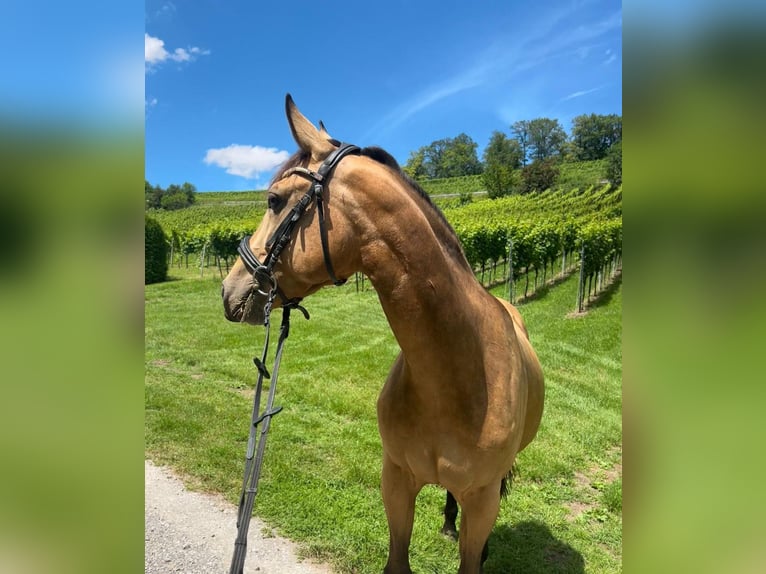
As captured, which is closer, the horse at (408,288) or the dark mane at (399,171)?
the horse at (408,288)

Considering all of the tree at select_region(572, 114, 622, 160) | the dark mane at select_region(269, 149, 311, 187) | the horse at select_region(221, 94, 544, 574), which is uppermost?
the tree at select_region(572, 114, 622, 160)

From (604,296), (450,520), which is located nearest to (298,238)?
(450,520)

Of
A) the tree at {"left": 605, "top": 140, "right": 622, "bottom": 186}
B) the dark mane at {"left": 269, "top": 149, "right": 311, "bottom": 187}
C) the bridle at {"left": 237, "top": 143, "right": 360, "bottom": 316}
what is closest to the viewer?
the tree at {"left": 605, "top": 140, "right": 622, "bottom": 186}

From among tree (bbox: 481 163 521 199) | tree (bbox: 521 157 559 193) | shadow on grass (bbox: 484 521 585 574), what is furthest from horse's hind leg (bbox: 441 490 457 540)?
tree (bbox: 521 157 559 193)

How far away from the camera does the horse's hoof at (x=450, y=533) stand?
3631 millimetres

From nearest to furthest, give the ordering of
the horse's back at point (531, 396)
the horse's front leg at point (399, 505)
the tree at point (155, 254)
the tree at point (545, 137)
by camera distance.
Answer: the horse's front leg at point (399, 505)
the horse's back at point (531, 396)
the tree at point (155, 254)
the tree at point (545, 137)

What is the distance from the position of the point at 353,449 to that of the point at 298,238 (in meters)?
3.87

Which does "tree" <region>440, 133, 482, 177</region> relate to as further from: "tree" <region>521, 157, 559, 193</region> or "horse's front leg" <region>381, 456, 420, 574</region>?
"horse's front leg" <region>381, 456, 420, 574</region>

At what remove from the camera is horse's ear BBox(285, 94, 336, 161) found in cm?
185

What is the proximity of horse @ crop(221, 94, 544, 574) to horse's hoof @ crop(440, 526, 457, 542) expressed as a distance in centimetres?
164

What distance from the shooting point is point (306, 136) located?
1882mm

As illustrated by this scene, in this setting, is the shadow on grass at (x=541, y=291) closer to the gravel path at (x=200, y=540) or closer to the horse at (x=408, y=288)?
the gravel path at (x=200, y=540)

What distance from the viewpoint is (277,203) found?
1858mm

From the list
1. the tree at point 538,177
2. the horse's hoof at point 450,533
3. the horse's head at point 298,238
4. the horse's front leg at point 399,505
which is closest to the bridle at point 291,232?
the horse's head at point 298,238
